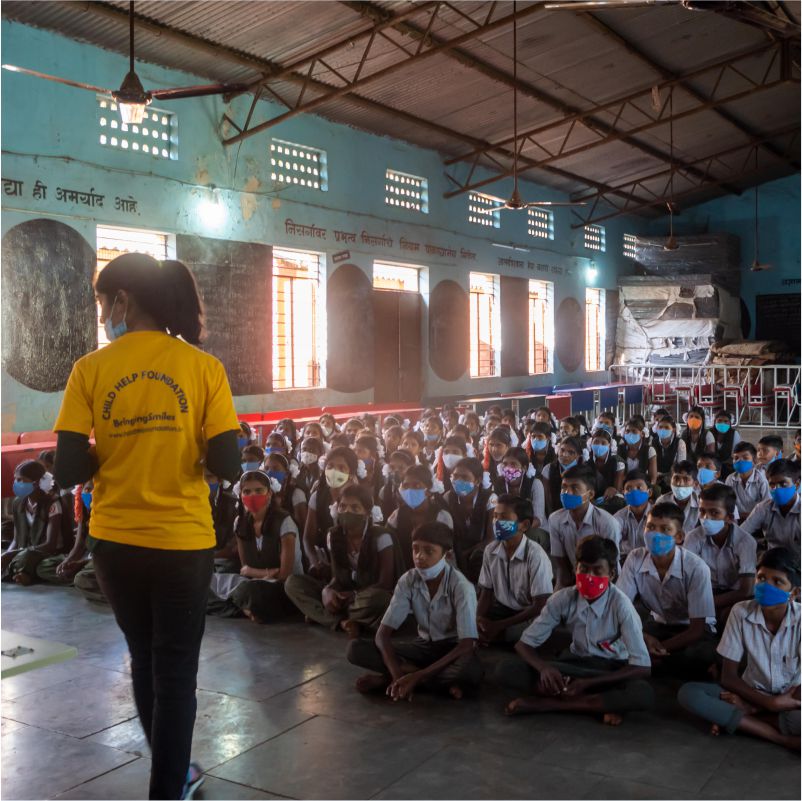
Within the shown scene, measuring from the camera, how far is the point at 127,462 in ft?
7.13

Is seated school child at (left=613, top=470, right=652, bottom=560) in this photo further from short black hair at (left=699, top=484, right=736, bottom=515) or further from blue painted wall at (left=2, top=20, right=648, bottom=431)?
blue painted wall at (left=2, top=20, right=648, bottom=431)

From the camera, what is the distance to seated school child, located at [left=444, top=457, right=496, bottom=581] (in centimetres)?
524

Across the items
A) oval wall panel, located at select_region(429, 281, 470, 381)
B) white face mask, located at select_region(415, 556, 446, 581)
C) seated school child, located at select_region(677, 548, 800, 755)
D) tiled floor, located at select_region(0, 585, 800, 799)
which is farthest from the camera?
oval wall panel, located at select_region(429, 281, 470, 381)

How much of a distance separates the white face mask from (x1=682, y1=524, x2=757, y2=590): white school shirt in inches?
55.4

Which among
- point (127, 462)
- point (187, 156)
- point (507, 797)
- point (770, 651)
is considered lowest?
point (507, 797)

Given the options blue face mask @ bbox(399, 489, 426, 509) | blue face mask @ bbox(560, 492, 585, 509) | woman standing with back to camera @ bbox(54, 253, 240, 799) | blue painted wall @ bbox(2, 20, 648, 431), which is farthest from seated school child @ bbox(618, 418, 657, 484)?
woman standing with back to camera @ bbox(54, 253, 240, 799)

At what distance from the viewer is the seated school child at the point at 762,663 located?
3.16m

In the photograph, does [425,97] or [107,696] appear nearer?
[107,696]

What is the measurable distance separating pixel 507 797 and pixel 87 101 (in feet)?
26.0

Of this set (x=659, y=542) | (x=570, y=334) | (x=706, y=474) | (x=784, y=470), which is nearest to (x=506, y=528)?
(x=659, y=542)

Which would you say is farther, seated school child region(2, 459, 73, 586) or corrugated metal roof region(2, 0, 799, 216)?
corrugated metal roof region(2, 0, 799, 216)

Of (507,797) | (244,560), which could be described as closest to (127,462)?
(507,797)

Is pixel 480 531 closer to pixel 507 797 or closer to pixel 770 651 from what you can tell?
pixel 770 651

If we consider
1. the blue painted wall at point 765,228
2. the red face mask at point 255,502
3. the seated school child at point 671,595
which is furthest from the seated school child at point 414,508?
the blue painted wall at point 765,228
